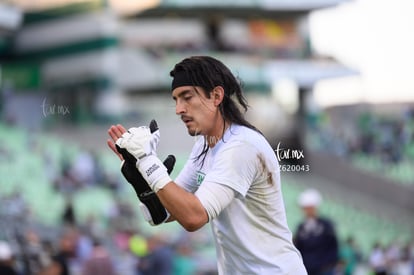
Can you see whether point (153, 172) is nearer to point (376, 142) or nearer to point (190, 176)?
point (190, 176)

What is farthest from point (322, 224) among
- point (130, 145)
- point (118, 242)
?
point (118, 242)

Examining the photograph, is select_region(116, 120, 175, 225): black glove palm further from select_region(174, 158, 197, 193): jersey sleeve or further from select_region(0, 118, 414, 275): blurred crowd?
select_region(0, 118, 414, 275): blurred crowd

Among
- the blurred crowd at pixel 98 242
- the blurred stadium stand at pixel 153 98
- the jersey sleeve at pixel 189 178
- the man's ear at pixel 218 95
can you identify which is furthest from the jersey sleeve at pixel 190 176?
the blurred stadium stand at pixel 153 98

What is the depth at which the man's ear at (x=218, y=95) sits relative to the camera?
13.3ft

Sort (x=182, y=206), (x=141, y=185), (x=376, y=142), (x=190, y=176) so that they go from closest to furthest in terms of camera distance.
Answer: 1. (x=182, y=206)
2. (x=141, y=185)
3. (x=190, y=176)
4. (x=376, y=142)

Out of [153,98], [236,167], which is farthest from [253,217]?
[153,98]

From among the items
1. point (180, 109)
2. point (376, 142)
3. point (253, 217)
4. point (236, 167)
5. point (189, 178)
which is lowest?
point (376, 142)

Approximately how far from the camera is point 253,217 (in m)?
4.08

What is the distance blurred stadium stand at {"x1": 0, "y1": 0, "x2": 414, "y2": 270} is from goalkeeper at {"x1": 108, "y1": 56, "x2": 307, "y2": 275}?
7978 millimetres

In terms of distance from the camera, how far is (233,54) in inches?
1276

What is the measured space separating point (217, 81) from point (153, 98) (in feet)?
81.0

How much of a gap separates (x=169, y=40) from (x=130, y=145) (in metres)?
26.5

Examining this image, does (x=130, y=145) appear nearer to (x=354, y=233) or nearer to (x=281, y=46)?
(x=354, y=233)

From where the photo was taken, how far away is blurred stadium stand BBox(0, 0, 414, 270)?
16953mm
